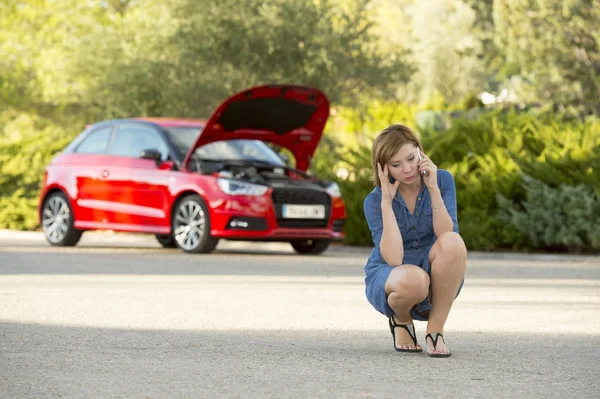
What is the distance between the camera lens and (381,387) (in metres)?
6.39

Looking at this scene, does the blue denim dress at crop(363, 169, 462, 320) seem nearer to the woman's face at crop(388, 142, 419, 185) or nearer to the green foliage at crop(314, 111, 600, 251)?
the woman's face at crop(388, 142, 419, 185)

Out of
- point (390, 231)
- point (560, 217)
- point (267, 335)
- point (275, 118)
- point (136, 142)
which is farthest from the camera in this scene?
point (275, 118)

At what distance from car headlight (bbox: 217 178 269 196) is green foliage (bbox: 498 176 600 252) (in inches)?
146

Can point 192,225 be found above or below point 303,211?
below

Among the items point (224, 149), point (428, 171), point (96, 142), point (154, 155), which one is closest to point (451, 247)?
point (428, 171)

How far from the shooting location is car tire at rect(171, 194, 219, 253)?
57.1ft

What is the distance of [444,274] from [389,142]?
78cm

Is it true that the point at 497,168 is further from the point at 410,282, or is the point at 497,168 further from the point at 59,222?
the point at 410,282

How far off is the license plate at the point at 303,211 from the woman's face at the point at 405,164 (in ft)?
32.6

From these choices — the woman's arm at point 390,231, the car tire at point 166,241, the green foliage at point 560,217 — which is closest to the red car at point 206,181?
the car tire at point 166,241

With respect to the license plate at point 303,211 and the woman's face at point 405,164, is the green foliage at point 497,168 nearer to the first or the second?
the license plate at point 303,211

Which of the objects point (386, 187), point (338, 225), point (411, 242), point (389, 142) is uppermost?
point (389, 142)

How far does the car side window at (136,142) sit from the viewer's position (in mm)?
18312

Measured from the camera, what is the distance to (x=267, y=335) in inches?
343
